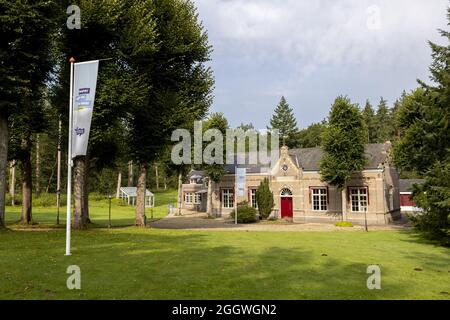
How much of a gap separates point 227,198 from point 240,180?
667cm

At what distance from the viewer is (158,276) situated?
9.40 m

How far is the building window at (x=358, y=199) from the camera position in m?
36.9

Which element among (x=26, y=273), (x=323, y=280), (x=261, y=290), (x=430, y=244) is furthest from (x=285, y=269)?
(x=430, y=244)

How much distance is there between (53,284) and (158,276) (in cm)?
236

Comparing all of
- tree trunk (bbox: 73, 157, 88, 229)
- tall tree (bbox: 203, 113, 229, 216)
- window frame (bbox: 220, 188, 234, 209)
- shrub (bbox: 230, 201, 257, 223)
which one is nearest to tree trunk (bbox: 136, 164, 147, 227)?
tree trunk (bbox: 73, 157, 88, 229)

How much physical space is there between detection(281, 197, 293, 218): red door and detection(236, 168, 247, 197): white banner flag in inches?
184

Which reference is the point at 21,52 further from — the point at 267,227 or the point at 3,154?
the point at 267,227

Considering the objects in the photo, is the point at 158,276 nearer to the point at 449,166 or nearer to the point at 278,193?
the point at 449,166

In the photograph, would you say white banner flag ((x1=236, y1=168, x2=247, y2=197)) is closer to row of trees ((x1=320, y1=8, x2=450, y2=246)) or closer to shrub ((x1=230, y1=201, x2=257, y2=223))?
shrub ((x1=230, y1=201, x2=257, y2=223))

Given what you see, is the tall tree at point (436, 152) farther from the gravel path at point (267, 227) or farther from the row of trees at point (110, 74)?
the row of trees at point (110, 74)

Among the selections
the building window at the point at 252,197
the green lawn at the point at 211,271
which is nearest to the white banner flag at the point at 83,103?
the green lawn at the point at 211,271

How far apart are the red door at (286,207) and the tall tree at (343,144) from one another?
6585 millimetres

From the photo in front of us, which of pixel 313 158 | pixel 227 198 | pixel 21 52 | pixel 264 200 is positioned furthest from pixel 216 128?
pixel 21 52

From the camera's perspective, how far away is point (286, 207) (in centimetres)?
4106
